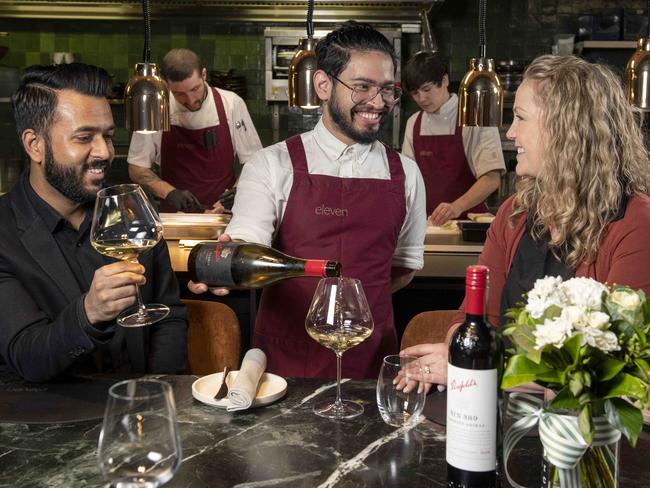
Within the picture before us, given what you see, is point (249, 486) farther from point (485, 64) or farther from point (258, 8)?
point (258, 8)

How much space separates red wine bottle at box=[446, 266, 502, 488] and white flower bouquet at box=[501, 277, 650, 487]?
1.8 inches

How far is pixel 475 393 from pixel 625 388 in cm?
21

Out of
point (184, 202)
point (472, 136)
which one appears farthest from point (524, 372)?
point (472, 136)

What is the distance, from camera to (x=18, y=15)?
5691 mm

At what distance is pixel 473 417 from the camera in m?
1.21

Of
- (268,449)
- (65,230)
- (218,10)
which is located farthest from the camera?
(218,10)

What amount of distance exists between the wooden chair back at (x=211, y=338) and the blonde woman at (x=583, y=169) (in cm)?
84

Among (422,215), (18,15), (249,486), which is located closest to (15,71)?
(18,15)

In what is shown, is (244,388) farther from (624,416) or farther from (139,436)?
(624,416)

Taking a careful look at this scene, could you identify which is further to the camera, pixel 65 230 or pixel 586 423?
pixel 65 230

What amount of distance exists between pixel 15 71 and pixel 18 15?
0.51 meters

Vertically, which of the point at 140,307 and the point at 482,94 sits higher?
the point at 482,94

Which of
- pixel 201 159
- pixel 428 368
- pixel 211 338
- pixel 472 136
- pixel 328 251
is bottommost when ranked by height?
pixel 211 338

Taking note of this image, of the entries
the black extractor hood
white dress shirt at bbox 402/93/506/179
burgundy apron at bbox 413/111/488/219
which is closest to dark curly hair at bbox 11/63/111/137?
white dress shirt at bbox 402/93/506/179
